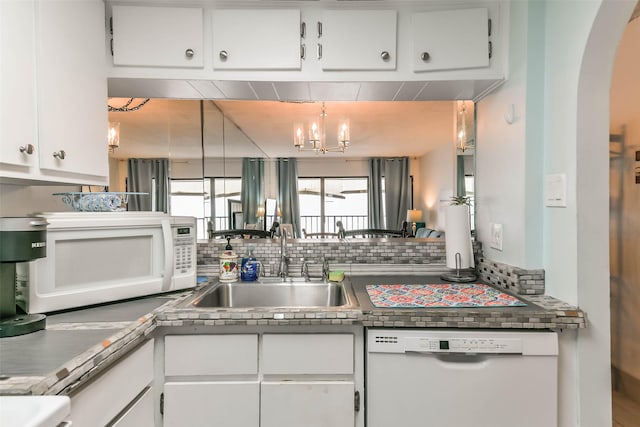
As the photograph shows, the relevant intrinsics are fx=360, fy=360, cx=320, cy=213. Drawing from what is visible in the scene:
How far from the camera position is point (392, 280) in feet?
6.11

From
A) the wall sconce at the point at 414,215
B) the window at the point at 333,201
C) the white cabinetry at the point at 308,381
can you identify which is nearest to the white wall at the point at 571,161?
the white cabinetry at the point at 308,381

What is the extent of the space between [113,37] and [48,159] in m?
0.66

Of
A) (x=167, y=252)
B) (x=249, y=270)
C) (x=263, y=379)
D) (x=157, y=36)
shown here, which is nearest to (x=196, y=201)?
(x=249, y=270)

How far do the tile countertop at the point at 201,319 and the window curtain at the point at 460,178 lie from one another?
2.72ft

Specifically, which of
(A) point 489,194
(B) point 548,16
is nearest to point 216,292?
(A) point 489,194

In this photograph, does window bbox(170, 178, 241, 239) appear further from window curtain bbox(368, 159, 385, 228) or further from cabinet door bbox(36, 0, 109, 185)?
window curtain bbox(368, 159, 385, 228)

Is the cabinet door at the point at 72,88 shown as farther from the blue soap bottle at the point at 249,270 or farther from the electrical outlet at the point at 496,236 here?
the electrical outlet at the point at 496,236

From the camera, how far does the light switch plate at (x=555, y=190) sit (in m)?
1.37

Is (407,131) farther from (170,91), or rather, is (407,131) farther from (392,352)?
(392,352)

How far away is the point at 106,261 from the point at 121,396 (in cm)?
53

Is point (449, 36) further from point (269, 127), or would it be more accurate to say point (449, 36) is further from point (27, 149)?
point (269, 127)

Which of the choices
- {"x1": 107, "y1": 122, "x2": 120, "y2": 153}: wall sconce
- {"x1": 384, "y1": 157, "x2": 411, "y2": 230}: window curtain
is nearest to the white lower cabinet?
{"x1": 107, "y1": 122, "x2": 120, "y2": 153}: wall sconce

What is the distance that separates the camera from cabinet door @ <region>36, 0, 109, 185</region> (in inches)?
49.1

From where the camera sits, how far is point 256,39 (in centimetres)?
158
